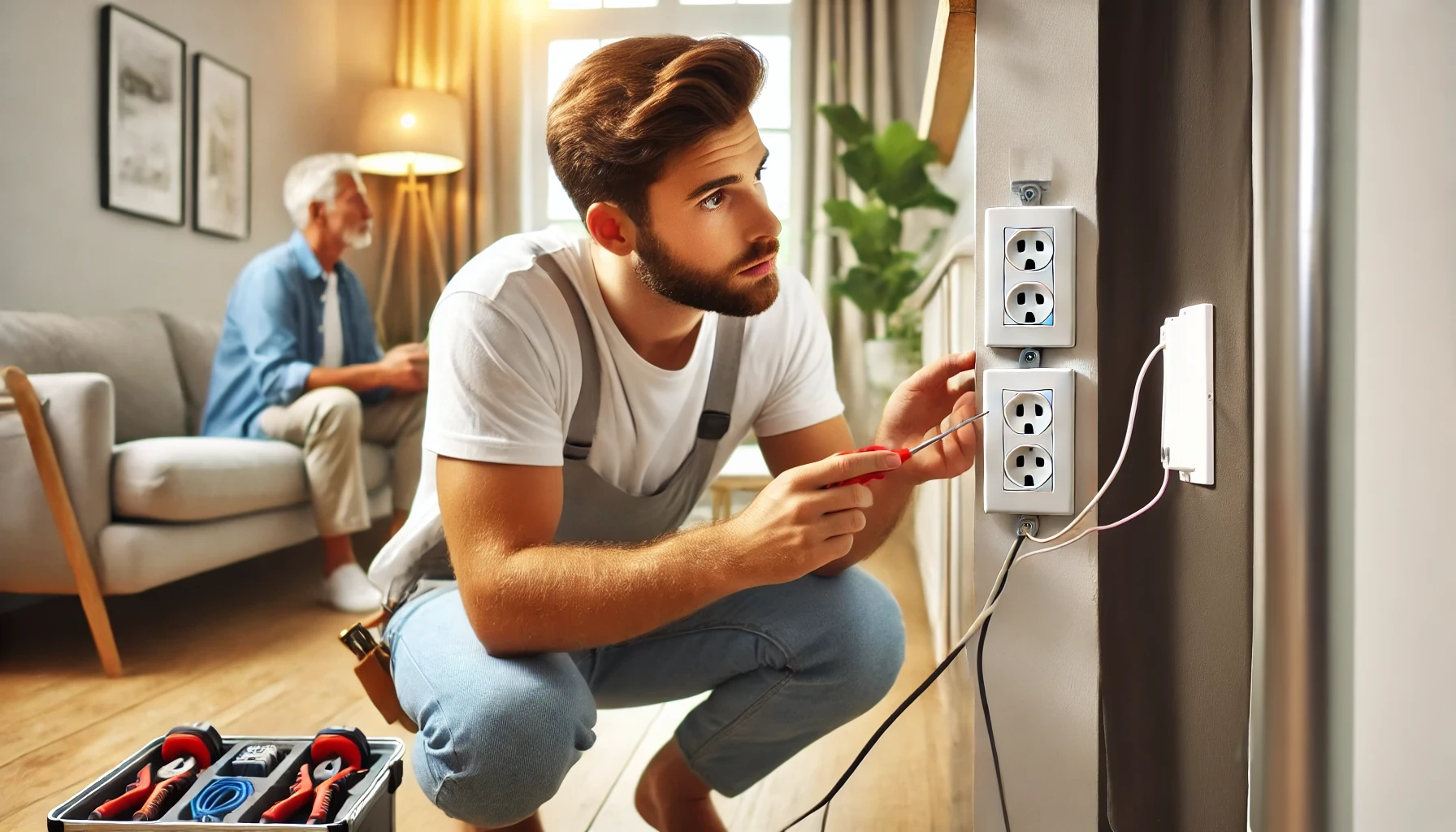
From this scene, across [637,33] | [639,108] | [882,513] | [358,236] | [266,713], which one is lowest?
[266,713]

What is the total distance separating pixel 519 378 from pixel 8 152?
2.43 metres

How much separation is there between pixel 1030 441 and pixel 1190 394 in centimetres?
10

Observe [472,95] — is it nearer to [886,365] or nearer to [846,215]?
[846,215]

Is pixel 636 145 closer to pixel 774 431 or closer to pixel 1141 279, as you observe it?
pixel 774 431

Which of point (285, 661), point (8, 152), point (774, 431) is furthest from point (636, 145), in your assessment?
point (8, 152)

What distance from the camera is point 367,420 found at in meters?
2.92

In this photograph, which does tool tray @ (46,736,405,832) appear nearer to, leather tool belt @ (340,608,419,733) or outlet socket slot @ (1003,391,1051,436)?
leather tool belt @ (340,608,419,733)

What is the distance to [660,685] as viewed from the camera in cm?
109

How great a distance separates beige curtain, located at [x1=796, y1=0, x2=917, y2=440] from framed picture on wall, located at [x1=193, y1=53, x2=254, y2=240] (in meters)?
2.15

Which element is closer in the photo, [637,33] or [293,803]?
[293,803]

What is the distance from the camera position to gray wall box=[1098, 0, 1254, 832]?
681 mm

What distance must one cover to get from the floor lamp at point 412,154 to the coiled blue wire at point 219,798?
10.7 ft

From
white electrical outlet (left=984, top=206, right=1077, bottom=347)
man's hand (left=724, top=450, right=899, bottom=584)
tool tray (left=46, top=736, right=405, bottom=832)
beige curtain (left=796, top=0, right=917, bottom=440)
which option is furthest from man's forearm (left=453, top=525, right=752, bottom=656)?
beige curtain (left=796, top=0, right=917, bottom=440)

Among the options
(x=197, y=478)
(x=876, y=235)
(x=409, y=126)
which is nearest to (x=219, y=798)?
(x=197, y=478)
